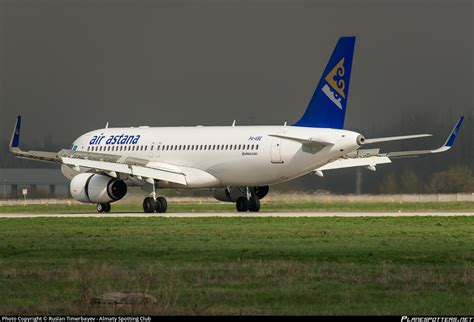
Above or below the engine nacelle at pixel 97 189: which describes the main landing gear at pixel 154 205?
below

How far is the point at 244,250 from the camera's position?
3250cm

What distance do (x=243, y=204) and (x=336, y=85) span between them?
9257mm

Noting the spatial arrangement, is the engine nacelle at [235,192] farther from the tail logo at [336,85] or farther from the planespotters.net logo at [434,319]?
the planespotters.net logo at [434,319]

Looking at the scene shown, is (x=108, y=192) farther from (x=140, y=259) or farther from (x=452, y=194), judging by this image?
(x=140, y=259)

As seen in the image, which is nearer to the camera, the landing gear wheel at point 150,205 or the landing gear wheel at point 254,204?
the landing gear wheel at point 150,205

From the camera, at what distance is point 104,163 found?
→ 6050cm

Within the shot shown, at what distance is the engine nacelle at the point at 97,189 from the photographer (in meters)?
60.8

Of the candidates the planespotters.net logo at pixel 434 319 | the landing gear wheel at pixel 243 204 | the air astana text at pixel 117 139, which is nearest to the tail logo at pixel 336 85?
the landing gear wheel at pixel 243 204

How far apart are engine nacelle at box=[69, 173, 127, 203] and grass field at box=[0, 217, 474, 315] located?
15939 millimetres

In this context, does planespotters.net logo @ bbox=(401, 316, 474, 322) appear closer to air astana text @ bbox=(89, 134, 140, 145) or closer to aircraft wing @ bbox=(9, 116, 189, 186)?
aircraft wing @ bbox=(9, 116, 189, 186)

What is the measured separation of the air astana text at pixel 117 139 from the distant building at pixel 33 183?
521 inches

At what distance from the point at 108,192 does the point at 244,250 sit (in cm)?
2907

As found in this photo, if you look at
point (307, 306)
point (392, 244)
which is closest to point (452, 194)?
point (392, 244)

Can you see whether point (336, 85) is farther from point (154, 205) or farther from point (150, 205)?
point (150, 205)
